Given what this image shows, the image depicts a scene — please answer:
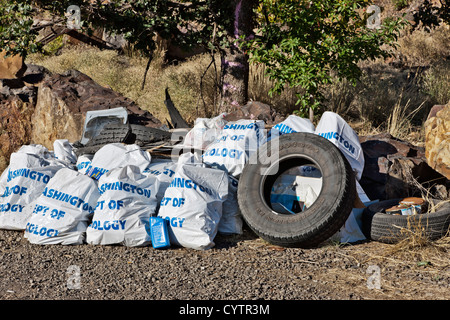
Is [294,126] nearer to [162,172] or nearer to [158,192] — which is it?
[162,172]

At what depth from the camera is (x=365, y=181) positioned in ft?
19.4

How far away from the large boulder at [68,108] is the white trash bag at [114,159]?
1.76 m

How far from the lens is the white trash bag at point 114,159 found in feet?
18.4

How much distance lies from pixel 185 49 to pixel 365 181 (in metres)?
3.88

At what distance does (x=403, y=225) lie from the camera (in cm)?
479

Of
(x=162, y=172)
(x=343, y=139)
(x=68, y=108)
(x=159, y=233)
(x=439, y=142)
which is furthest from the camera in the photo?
(x=68, y=108)

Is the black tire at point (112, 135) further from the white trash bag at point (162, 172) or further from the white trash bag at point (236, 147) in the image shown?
the white trash bag at point (236, 147)

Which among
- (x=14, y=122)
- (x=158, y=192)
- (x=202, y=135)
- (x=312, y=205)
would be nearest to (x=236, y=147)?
(x=202, y=135)

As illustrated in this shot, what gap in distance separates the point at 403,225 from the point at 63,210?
3.12 meters

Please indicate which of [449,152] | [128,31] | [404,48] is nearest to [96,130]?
[128,31]

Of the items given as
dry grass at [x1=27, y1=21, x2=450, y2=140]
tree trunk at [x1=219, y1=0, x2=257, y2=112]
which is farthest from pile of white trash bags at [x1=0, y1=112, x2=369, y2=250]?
dry grass at [x1=27, y1=21, x2=450, y2=140]

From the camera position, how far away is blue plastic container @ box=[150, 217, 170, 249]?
4.72 meters

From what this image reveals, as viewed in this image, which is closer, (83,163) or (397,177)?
(397,177)

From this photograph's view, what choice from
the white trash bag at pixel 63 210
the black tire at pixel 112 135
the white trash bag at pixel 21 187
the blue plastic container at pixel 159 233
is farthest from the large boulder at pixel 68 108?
the blue plastic container at pixel 159 233
